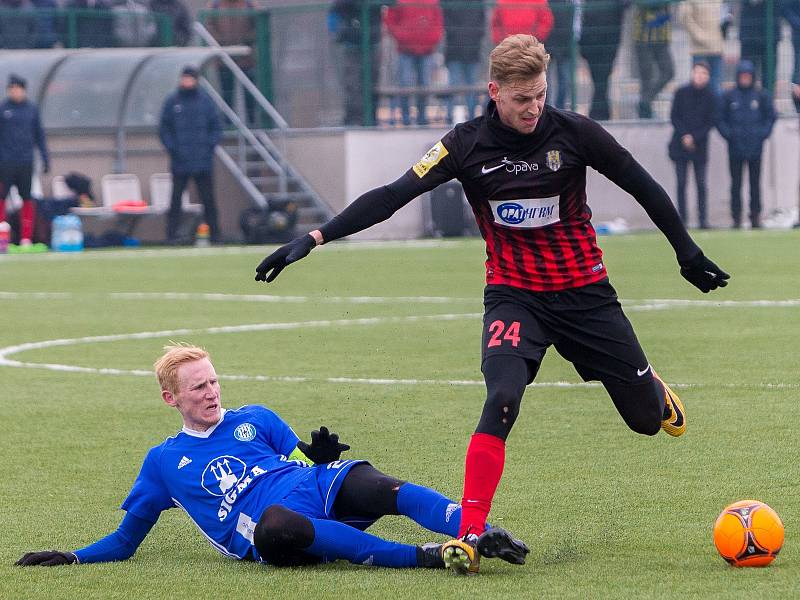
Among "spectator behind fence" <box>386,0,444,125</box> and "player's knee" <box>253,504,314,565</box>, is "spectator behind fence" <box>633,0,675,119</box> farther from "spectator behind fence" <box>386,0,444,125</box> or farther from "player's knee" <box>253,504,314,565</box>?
"player's knee" <box>253,504,314,565</box>

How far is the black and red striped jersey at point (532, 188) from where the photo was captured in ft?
20.7

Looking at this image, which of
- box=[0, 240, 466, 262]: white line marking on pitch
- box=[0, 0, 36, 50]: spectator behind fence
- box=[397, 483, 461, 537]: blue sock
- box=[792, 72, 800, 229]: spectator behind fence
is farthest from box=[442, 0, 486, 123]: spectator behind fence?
box=[397, 483, 461, 537]: blue sock

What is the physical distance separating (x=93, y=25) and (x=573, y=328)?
2370 cm

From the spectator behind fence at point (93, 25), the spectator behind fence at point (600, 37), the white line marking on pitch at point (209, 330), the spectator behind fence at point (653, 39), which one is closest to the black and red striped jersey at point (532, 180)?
the white line marking on pitch at point (209, 330)

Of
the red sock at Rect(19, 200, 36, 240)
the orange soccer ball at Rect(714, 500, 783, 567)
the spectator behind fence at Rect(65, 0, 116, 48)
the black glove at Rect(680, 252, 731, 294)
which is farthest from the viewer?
the spectator behind fence at Rect(65, 0, 116, 48)

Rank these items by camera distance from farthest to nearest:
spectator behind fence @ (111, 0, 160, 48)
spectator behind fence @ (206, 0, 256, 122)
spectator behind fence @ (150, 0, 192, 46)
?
spectator behind fence @ (150, 0, 192, 46) < spectator behind fence @ (111, 0, 160, 48) < spectator behind fence @ (206, 0, 256, 122)

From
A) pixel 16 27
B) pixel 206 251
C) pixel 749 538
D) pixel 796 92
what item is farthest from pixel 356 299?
pixel 16 27

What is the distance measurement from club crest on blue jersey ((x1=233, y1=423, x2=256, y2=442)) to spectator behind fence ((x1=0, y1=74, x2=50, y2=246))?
1759 centimetres

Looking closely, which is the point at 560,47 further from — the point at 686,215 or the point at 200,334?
the point at 200,334

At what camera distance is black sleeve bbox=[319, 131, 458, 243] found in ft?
20.4

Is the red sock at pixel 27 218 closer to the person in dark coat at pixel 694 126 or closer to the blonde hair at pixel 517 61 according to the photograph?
the person in dark coat at pixel 694 126

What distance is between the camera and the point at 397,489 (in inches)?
234

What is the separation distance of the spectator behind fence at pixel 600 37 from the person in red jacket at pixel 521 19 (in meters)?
0.65

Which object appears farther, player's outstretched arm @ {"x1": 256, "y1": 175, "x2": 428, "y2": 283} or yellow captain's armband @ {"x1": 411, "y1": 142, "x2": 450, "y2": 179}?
yellow captain's armband @ {"x1": 411, "y1": 142, "x2": 450, "y2": 179}
